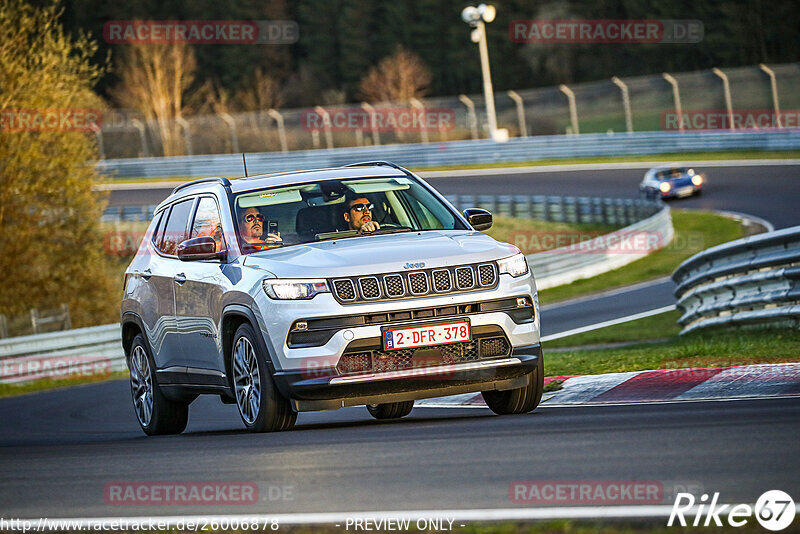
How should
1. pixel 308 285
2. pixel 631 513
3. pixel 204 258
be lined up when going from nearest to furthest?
pixel 631 513 < pixel 308 285 < pixel 204 258

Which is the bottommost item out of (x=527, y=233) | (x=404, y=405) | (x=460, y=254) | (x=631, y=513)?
(x=527, y=233)

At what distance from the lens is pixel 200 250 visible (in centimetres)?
927

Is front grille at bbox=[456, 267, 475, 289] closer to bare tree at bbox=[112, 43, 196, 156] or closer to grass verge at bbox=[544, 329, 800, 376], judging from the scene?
grass verge at bbox=[544, 329, 800, 376]

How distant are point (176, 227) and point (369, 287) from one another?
112 inches

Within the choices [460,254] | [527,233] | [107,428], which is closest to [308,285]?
[460,254]

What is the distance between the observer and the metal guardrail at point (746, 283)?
42.7 ft

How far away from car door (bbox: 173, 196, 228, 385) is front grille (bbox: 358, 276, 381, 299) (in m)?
1.29

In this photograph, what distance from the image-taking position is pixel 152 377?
10.7 m

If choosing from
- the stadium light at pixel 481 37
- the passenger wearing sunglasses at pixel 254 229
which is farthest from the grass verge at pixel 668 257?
the stadium light at pixel 481 37

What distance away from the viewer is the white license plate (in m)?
8.30

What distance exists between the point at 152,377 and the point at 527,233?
85.9 feet

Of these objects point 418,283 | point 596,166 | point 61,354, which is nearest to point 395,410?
point 418,283

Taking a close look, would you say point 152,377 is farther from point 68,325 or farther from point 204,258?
point 68,325

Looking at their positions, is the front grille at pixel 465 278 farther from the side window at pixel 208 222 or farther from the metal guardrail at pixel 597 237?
the metal guardrail at pixel 597 237
